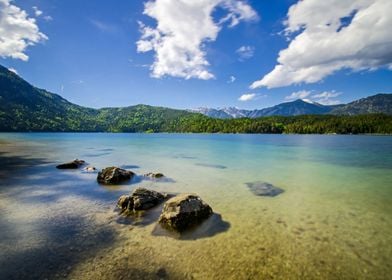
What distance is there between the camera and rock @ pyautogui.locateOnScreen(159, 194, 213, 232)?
11555 mm

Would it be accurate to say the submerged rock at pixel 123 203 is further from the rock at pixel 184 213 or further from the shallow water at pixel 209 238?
the rock at pixel 184 213

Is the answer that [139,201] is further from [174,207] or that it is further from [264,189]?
[264,189]

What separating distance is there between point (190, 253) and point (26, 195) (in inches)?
581

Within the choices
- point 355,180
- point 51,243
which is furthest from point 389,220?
point 51,243

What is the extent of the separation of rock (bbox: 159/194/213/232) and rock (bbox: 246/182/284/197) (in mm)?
7303

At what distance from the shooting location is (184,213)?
11.8 meters

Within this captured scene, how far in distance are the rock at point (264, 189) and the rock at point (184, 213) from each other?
730cm

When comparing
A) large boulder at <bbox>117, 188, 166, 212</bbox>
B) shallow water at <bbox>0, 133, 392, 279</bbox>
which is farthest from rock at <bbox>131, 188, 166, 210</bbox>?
shallow water at <bbox>0, 133, 392, 279</bbox>

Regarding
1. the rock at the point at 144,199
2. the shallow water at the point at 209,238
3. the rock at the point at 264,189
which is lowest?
the rock at the point at 264,189

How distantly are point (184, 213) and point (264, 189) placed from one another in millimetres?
10496

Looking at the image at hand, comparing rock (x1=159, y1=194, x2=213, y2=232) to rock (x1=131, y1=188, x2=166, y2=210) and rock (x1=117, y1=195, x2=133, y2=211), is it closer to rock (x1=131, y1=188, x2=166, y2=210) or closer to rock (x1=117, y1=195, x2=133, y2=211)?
rock (x1=131, y1=188, x2=166, y2=210)

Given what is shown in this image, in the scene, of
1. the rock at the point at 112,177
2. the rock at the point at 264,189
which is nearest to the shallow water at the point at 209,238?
the rock at the point at 264,189

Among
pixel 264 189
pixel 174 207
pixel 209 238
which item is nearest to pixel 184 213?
pixel 174 207

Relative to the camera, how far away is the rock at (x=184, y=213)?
11.6m
